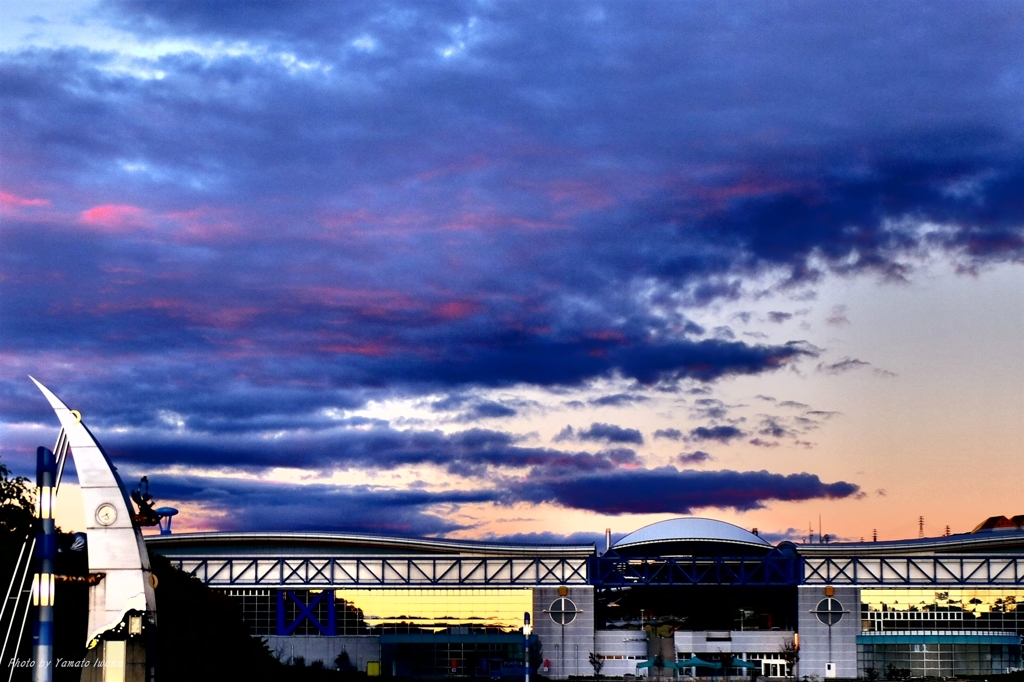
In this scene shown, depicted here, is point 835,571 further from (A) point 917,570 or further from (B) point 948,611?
(B) point 948,611

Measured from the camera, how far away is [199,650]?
7119 centimetres

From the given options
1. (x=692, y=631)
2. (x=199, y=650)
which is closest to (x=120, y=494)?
(x=199, y=650)

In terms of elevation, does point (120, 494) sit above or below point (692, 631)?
above

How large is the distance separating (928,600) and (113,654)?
86.5 metres

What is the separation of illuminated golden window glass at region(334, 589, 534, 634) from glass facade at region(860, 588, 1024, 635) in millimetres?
32132

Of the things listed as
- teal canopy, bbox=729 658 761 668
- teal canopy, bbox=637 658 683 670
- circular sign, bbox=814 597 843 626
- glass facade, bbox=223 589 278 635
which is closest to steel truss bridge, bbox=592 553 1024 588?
circular sign, bbox=814 597 843 626

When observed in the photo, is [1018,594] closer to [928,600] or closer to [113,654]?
[928,600]

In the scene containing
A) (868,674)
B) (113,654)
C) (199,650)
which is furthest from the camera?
(868,674)

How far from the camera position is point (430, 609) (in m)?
121

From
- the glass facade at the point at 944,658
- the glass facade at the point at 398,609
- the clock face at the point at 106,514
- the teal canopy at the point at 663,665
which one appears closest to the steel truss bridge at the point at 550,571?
the glass facade at the point at 398,609

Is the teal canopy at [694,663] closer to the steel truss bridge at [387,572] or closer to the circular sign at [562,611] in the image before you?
the circular sign at [562,611]

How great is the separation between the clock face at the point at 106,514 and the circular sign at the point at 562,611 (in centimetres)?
7216

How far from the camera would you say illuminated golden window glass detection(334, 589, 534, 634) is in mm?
120688

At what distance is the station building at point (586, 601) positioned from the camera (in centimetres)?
11869
